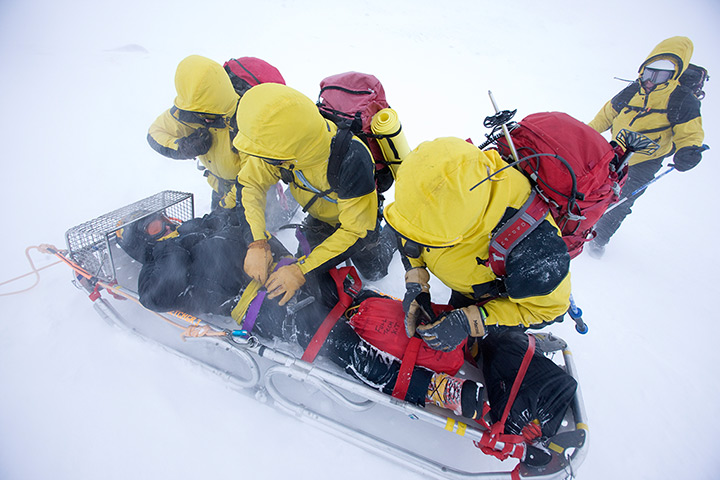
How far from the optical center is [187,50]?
→ 298 inches

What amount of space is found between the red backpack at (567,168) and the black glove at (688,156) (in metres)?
2.70

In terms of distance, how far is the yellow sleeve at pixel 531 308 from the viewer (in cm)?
157

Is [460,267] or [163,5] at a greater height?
[163,5]

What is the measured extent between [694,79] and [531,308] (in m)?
3.48

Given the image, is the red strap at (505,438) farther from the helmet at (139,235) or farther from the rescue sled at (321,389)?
the helmet at (139,235)

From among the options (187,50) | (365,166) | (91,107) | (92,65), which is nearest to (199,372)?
(365,166)

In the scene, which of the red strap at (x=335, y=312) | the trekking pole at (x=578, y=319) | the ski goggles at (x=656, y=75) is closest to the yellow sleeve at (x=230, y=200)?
the red strap at (x=335, y=312)

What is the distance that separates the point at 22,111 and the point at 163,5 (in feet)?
19.6

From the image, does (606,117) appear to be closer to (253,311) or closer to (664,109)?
(664,109)

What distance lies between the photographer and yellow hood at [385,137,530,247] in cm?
121

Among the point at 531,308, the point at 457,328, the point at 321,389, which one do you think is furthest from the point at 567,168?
the point at 321,389

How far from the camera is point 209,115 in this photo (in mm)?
2553

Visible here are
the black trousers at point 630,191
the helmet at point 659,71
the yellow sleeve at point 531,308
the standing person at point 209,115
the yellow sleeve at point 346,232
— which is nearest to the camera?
the yellow sleeve at point 531,308

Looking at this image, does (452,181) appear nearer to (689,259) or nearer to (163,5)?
(689,259)
